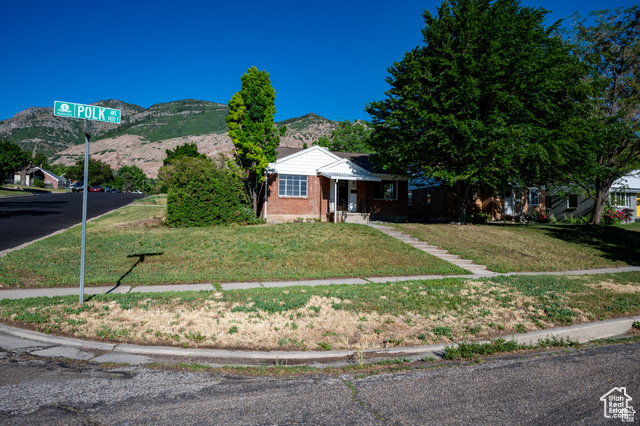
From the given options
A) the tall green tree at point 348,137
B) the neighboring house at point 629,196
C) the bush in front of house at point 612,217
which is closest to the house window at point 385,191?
the bush in front of house at point 612,217

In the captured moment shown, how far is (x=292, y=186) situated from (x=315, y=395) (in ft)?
64.3

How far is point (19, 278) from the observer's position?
358 inches

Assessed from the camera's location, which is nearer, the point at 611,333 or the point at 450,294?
the point at 611,333

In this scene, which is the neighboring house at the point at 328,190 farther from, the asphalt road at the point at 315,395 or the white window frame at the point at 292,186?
the asphalt road at the point at 315,395

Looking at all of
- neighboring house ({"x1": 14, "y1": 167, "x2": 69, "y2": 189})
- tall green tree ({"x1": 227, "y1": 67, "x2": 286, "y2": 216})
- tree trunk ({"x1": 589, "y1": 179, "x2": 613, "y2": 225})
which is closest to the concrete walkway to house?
tall green tree ({"x1": 227, "y1": 67, "x2": 286, "y2": 216})

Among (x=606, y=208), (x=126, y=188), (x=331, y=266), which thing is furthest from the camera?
(x=126, y=188)

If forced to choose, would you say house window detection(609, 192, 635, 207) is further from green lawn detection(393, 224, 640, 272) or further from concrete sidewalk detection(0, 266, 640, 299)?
concrete sidewalk detection(0, 266, 640, 299)

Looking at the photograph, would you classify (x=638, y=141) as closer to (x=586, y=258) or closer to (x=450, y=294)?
(x=586, y=258)

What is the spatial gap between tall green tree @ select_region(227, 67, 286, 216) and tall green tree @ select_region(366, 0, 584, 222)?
6655 mm

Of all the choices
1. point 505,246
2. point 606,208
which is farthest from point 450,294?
point 606,208

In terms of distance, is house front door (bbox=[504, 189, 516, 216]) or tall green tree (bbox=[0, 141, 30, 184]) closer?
house front door (bbox=[504, 189, 516, 216])

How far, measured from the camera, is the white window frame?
22.8 metres

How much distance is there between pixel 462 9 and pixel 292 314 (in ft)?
61.9

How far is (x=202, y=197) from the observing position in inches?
677
